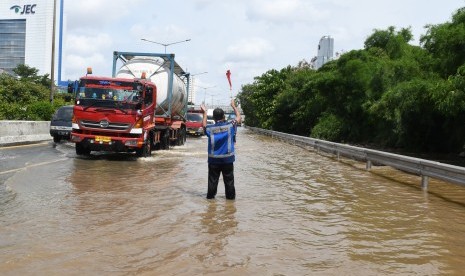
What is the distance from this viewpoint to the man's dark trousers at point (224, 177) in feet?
30.1

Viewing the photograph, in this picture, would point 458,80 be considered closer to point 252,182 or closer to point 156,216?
point 252,182

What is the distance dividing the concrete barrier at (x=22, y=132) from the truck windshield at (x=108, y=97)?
6176mm

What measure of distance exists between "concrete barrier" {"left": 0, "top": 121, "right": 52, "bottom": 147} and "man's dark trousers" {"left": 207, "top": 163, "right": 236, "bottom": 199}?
46.9 feet

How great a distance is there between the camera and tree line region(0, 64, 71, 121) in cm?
2992

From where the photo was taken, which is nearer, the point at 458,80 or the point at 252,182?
the point at 252,182

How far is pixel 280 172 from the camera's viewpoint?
15.1 m

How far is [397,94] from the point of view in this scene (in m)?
21.6

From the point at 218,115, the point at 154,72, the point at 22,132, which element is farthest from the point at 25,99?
the point at 218,115

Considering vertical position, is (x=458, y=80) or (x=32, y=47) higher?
(x=32, y=47)

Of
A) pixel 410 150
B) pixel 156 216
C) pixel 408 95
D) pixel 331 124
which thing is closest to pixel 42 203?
pixel 156 216

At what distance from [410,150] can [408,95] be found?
5.73 metres

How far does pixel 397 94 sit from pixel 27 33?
150368 millimetres

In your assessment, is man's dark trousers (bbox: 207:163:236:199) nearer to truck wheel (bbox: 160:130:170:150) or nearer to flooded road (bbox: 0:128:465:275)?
flooded road (bbox: 0:128:465:275)

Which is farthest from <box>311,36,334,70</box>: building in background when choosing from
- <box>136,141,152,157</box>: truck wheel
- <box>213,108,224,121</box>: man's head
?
<box>213,108,224,121</box>: man's head
